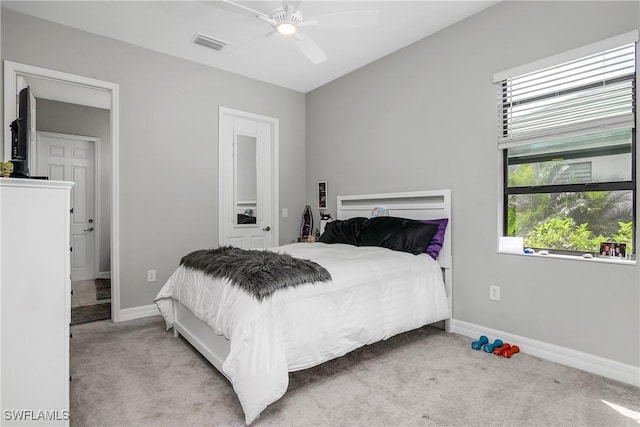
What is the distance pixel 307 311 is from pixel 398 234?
1.33 meters

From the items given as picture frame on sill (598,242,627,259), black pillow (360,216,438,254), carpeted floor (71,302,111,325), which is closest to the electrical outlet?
black pillow (360,216,438,254)

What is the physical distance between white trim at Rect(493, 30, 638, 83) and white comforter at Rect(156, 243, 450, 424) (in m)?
1.58

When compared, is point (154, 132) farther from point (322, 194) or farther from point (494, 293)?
point (494, 293)

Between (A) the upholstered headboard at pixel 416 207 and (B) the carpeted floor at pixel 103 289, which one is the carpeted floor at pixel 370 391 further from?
(B) the carpeted floor at pixel 103 289

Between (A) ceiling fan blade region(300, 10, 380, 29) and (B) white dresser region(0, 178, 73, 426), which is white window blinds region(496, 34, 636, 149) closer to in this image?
(A) ceiling fan blade region(300, 10, 380, 29)

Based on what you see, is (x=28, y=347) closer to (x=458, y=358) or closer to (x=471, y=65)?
(x=458, y=358)

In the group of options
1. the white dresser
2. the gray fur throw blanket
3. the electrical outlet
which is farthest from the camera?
the electrical outlet

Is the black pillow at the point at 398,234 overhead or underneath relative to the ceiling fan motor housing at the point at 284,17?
underneath

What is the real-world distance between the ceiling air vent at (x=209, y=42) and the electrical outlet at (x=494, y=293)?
10.9ft

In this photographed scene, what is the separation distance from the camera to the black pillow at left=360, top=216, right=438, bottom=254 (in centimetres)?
293

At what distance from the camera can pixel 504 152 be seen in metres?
2.82

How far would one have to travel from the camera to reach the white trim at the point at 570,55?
2150 mm

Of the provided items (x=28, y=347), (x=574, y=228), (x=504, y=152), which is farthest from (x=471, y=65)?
(x=28, y=347)

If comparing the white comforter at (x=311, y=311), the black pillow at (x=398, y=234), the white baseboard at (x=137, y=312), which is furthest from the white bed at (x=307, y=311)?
the white baseboard at (x=137, y=312)
